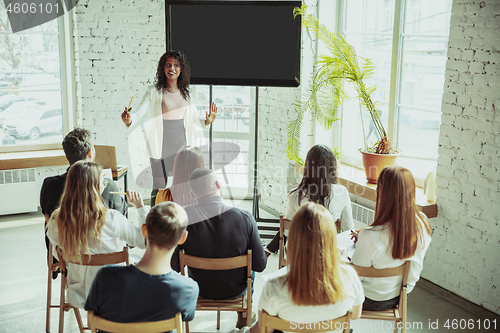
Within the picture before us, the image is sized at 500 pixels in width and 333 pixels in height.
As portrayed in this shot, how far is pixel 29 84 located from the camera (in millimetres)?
5207

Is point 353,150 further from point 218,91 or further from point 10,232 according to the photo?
point 10,232

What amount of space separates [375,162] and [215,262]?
76.1 inches

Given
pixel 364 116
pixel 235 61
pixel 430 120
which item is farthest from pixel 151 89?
pixel 430 120

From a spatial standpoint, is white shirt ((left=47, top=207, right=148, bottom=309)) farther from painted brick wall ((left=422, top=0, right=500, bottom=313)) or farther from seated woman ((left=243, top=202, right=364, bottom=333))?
painted brick wall ((left=422, top=0, right=500, bottom=313))

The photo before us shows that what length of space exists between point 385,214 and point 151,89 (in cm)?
242

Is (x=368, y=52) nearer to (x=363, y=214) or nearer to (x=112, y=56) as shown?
(x=363, y=214)

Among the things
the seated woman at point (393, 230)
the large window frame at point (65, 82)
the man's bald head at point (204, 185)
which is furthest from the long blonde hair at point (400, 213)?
the large window frame at point (65, 82)

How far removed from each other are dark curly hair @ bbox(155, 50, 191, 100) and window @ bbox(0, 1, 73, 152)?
172 cm

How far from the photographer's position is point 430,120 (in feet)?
12.7

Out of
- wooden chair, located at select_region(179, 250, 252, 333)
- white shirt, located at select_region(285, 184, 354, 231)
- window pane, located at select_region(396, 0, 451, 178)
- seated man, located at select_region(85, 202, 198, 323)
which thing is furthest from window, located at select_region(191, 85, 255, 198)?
seated man, located at select_region(85, 202, 198, 323)

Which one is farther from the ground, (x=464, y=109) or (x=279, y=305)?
(x=464, y=109)

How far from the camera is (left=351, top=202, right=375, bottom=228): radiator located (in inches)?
161

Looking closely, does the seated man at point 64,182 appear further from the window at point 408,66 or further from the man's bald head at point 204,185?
the window at point 408,66

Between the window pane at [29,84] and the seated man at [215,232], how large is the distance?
3.38m
